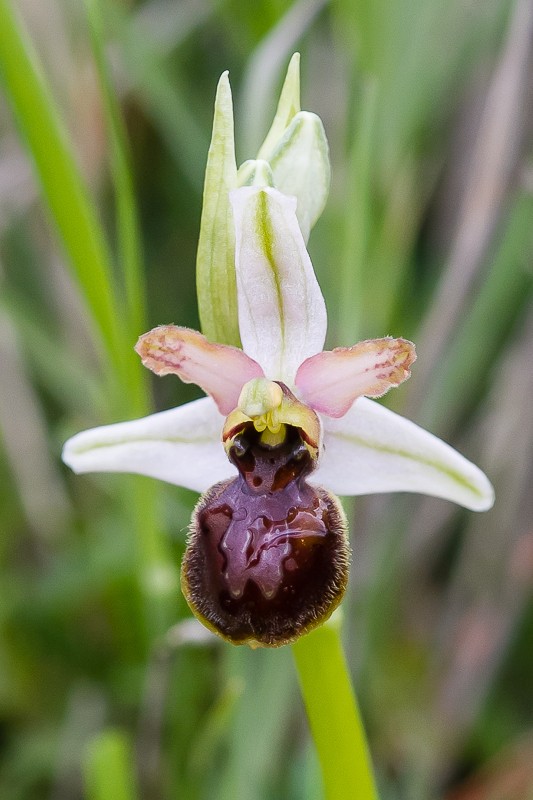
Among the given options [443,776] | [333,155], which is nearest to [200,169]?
[333,155]

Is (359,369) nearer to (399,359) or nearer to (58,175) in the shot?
(399,359)

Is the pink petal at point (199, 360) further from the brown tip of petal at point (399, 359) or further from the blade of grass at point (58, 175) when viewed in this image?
the blade of grass at point (58, 175)

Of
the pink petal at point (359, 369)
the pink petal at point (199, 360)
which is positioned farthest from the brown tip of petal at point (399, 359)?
the pink petal at point (199, 360)

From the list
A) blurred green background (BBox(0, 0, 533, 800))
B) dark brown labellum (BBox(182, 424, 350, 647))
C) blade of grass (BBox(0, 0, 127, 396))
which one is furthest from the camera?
blurred green background (BBox(0, 0, 533, 800))

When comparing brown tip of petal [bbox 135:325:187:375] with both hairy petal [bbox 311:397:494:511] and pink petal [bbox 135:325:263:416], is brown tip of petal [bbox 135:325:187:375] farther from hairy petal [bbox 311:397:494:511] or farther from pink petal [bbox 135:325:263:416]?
hairy petal [bbox 311:397:494:511]

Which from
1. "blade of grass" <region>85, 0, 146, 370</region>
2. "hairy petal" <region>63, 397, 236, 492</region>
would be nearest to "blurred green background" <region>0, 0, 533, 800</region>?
"blade of grass" <region>85, 0, 146, 370</region>

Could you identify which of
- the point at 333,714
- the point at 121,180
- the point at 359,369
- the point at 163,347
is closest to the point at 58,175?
the point at 121,180
